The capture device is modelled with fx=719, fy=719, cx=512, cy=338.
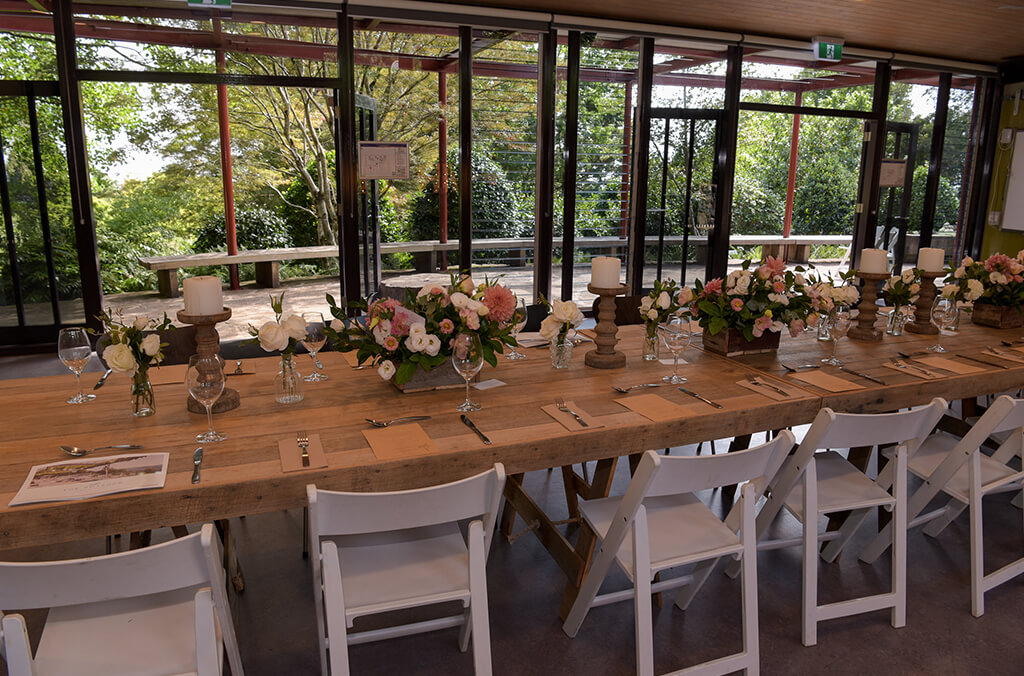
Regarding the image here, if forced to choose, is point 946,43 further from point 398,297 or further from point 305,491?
point 305,491

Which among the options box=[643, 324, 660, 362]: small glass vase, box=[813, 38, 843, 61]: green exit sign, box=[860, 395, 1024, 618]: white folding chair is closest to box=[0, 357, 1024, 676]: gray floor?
box=[860, 395, 1024, 618]: white folding chair

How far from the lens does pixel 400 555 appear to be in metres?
2.00

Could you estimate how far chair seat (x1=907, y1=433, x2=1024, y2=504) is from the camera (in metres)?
2.61

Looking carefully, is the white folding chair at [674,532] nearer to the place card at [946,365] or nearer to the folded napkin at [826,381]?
the folded napkin at [826,381]

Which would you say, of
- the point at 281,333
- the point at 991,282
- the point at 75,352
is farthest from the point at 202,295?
the point at 991,282

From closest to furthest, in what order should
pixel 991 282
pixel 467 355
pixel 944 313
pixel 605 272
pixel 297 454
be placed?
pixel 297 454
pixel 467 355
pixel 605 272
pixel 944 313
pixel 991 282

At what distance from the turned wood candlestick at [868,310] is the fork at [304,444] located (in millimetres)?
2535

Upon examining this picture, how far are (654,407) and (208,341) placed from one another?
1395 mm

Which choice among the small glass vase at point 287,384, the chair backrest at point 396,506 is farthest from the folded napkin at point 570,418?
the small glass vase at point 287,384

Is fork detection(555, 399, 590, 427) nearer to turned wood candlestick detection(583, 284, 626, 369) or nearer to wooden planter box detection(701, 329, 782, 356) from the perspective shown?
→ turned wood candlestick detection(583, 284, 626, 369)

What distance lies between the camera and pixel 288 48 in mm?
5461

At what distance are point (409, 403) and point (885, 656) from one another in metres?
1.72

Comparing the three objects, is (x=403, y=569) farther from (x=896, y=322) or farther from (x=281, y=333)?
(x=896, y=322)

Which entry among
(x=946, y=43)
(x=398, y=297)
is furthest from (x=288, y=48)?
(x=946, y=43)
